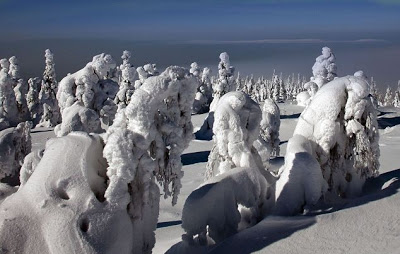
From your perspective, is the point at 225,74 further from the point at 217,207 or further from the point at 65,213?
the point at 65,213

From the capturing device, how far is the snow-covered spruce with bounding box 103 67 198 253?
6.36m

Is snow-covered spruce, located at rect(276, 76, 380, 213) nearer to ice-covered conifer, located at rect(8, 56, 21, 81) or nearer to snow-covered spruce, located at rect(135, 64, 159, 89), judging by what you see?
snow-covered spruce, located at rect(135, 64, 159, 89)

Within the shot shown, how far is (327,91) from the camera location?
9562mm

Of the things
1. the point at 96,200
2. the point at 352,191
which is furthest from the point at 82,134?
→ the point at 352,191

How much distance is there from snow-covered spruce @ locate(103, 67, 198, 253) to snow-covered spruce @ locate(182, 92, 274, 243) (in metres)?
0.85

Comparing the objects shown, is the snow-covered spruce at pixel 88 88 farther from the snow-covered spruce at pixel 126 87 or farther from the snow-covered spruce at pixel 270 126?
the snow-covered spruce at pixel 126 87

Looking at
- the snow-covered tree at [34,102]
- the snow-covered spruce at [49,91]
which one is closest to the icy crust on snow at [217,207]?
the snow-covered spruce at [49,91]

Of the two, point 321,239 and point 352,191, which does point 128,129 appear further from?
point 352,191

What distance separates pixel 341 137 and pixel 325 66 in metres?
30.6

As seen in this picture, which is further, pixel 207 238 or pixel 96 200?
pixel 207 238

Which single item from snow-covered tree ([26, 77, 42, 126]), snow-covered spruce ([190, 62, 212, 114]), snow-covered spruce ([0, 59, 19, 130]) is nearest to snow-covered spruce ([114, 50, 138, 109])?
snow-covered spruce ([0, 59, 19, 130])

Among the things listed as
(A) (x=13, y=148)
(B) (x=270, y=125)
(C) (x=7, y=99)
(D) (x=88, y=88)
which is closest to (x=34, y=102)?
(C) (x=7, y=99)

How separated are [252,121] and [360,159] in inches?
99.7

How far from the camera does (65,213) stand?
584cm
